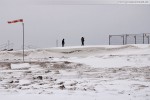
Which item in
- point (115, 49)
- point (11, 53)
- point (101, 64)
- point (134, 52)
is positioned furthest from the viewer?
point (11, 53)

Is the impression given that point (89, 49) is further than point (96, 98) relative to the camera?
Yes

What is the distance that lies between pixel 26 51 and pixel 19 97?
24887 mm

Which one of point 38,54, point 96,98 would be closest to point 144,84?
point 96,98

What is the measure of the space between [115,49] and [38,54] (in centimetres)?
799

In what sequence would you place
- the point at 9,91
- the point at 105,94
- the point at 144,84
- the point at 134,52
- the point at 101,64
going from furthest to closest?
the point at 134,52, the point at 101,64, the point at 144,84, the point at 9,91, the point at 105,94

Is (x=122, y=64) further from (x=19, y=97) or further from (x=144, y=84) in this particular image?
(x=19, y=97)

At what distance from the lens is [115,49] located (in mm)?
31016

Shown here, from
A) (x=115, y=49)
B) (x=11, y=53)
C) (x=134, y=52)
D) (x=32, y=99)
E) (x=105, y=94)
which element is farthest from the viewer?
(x=11, y=53)

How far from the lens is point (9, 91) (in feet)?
33.9

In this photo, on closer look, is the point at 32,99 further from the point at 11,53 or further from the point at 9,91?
→ the point at 11,53

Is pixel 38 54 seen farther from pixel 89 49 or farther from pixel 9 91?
pixel 9 91

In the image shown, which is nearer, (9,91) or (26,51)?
(9,91)

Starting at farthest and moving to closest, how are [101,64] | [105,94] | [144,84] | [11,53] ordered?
1. [11,53]
2. [101,64]
3. [144,84]
4. [105,94]

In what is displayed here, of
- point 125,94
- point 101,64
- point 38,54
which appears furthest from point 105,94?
point 38,54
